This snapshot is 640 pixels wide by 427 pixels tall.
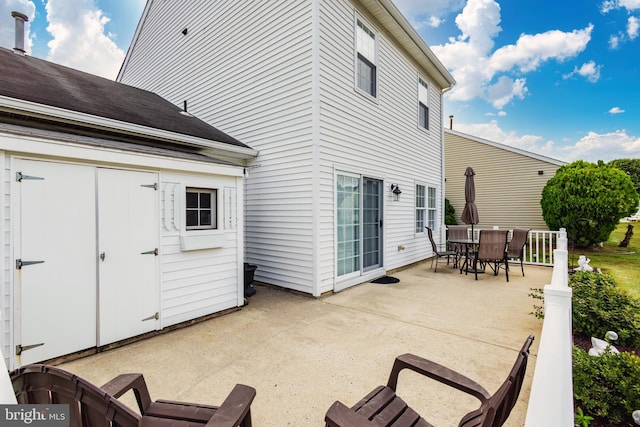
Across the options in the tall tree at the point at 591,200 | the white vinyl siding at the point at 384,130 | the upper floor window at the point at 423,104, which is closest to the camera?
the white vinyl siding at the point at 384,130

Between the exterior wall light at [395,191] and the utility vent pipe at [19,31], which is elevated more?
the utility vent pipe at [19,31]

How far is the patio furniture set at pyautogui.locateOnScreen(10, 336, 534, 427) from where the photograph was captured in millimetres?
1261

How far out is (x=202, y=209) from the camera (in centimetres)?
439

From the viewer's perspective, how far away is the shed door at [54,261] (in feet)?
9.48

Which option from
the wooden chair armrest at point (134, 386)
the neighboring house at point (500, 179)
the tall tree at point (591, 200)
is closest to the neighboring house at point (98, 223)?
the wooden chair armrest at point (134, 386)

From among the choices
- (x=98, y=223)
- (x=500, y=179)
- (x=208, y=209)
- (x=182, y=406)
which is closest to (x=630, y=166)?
(x=500, y=179)

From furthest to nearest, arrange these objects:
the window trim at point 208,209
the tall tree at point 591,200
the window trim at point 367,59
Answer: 1. the tall tree at point 591,200
2. the window trim at point 367,59
3. the window trim at point 208,209

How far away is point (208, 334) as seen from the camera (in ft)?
12.4

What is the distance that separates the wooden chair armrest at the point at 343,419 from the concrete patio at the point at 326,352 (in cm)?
102

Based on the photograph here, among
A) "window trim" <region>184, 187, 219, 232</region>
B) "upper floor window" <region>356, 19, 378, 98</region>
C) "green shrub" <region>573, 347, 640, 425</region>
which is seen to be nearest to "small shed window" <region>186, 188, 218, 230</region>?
"window trim" <region>184, 187, 219, 232</region>

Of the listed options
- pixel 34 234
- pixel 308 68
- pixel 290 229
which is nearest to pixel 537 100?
pixel 308 68

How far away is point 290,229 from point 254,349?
265 centimetres

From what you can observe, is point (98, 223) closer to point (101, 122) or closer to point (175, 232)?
point (175, 232)

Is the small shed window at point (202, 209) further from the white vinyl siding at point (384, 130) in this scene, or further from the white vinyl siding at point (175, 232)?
the white vinyl siding at point (384, 130)
